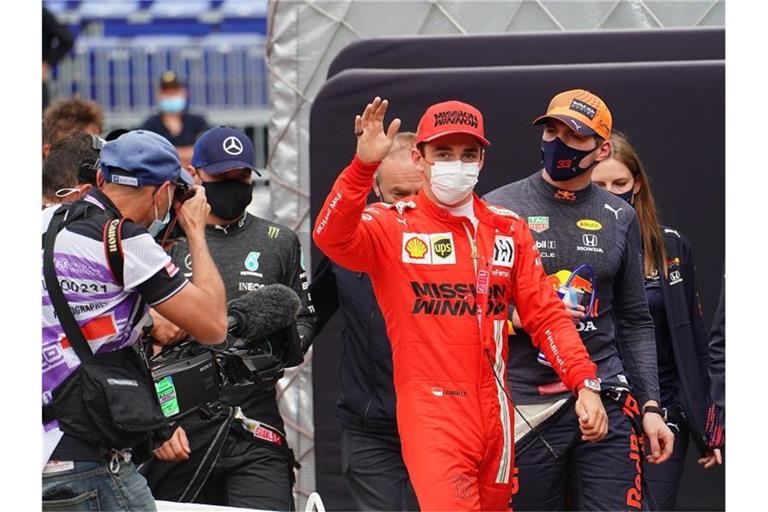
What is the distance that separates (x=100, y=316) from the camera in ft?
12.5

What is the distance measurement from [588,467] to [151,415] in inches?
67.0

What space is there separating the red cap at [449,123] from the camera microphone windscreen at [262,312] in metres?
0.69

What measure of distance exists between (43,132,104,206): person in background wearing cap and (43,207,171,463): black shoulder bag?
110 centimetres

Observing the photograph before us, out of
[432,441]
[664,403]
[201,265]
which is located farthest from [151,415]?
[664,403]

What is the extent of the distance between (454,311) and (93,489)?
1.33m

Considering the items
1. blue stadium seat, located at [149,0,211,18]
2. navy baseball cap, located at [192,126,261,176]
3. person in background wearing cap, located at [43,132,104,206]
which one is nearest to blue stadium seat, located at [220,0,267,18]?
blue stadium seat, located at [149,0,211,18]

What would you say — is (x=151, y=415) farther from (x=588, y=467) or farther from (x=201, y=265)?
(x=588, y=467)

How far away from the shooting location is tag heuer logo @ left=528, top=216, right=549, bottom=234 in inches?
196

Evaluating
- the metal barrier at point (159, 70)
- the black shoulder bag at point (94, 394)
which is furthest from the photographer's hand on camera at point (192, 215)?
the metal barrier at point (159, 70)

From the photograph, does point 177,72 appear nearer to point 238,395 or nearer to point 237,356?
point 238,395

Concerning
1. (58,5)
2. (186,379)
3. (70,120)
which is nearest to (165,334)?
(186,379)

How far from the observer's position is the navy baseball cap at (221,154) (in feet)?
17.3

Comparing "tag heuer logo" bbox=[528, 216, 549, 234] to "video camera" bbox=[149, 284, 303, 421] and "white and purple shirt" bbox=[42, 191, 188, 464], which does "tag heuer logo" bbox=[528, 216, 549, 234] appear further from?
"white and purple shirt" bbox=[42, 191, 188, 464]

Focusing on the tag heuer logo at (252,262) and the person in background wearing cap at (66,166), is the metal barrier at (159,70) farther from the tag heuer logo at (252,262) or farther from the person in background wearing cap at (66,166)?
the person in background wearing cap at (66,166)
